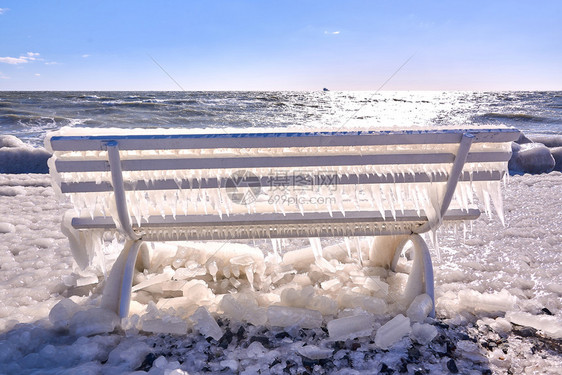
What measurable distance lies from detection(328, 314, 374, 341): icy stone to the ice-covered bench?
0.43 meters

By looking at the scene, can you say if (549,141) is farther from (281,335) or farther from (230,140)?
(230,140)

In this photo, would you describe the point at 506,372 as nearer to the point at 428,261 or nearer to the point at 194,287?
the point at 428,261

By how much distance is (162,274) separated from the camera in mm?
2365

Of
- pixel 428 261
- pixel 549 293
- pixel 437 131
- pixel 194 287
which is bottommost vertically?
pixel 549 293

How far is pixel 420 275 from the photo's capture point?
6.64 feet

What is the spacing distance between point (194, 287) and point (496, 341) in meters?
1.63

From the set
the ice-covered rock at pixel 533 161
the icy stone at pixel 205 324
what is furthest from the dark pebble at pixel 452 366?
the ice-covered rock at pixel 533 161

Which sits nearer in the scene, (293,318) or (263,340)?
(263,340)

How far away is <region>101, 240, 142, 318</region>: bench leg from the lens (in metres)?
1.89

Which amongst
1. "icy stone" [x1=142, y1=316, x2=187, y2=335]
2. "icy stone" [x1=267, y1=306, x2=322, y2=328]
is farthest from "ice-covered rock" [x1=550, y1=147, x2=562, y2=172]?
"icy stone" [x1=142, y1=316, x2=187, y2=335]

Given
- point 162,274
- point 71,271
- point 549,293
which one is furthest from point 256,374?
point 549,293

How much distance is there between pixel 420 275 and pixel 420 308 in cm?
19

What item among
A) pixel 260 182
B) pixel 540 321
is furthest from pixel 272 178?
pixel 540 321

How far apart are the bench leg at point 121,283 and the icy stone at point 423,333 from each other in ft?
4.82
